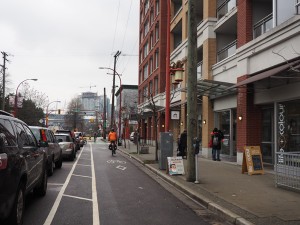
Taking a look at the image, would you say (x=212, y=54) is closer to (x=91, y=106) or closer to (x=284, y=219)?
(x=284, y=219)

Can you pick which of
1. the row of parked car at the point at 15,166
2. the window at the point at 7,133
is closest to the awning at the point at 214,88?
the row of parked car at the point at 15,166

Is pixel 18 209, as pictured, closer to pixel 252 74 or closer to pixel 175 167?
pixel 175 167

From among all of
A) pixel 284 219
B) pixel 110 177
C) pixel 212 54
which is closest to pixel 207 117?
pixel 212 54

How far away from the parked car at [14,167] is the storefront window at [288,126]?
387 inches

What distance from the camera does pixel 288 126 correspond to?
48.5 feet

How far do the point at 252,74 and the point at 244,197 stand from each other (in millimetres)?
8577

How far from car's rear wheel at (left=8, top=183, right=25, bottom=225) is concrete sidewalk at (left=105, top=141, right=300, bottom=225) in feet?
12.3

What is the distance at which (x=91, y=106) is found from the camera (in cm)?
13238

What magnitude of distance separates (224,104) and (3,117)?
15468 millimetres

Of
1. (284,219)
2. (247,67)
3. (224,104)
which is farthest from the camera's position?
(224,104)

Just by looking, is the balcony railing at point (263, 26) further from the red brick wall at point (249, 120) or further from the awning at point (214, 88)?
the awning at point (214, 88)

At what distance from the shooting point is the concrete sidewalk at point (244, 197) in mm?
7227

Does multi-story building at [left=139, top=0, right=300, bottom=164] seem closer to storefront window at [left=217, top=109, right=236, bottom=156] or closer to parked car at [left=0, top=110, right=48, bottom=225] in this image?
storefront window at [left=217, top=109, right=236, bottom=156]

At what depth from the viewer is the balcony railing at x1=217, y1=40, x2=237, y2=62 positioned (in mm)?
20491
